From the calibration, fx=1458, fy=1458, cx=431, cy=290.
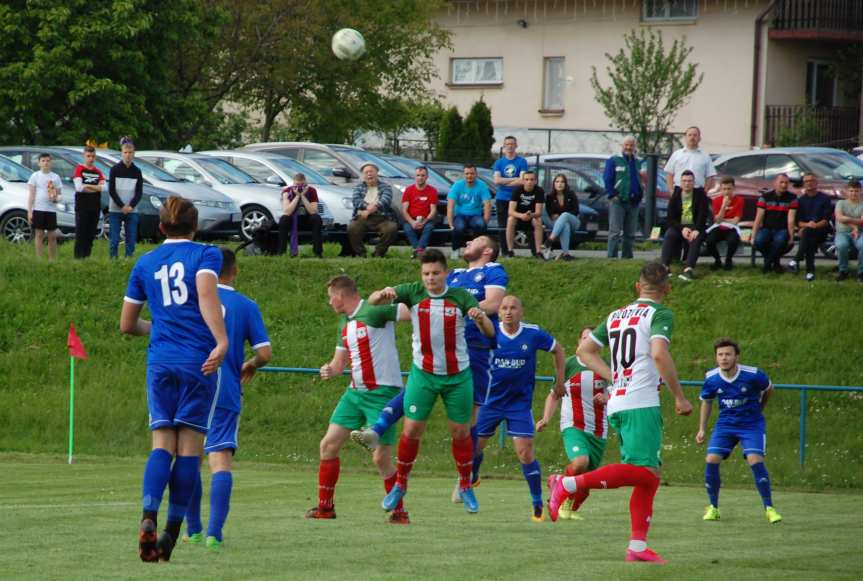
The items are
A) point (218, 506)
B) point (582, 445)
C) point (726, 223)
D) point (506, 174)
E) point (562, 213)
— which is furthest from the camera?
point (506, 174)

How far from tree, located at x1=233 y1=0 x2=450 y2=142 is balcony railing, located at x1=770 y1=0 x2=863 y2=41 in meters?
10.0

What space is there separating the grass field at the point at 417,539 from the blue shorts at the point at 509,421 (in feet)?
2.24

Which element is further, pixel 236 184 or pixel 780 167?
pixel 780 167

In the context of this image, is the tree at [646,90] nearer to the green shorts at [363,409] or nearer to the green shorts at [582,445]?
the green shorts at [582,445]

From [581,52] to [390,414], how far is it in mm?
36868

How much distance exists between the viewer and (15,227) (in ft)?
82.3

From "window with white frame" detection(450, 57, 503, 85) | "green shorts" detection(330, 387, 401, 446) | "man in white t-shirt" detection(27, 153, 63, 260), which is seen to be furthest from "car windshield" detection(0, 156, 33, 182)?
"window with white frame" detection(450, 57, 503, 85)

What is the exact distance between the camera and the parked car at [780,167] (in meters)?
26.3

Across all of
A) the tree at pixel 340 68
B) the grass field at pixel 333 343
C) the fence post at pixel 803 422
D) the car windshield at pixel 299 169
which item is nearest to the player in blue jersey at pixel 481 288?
the grass field at pixel 333 343

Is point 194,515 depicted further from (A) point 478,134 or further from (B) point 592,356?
(A) point 478,134

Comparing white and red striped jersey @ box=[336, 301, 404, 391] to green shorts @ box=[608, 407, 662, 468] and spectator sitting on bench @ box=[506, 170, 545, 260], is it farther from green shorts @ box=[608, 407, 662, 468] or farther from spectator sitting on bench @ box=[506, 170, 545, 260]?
spectator sitting on bench @ box=[506, 170, 545, 260]

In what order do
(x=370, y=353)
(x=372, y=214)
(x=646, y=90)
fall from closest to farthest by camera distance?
(x=370, y=353), (x=372, y=214), (x=646, y=90)

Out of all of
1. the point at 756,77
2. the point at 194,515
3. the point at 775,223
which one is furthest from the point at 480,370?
the point at 756,77

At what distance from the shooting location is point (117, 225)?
894 inches
